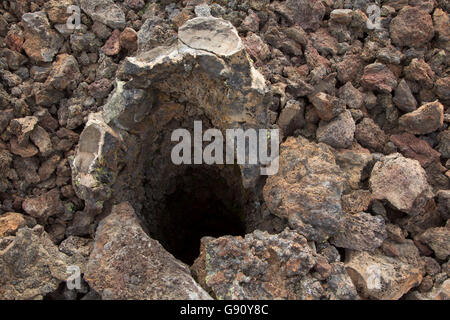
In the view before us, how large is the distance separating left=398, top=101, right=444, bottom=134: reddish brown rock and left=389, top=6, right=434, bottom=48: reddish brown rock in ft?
1.85

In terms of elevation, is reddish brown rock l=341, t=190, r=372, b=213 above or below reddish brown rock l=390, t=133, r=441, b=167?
below

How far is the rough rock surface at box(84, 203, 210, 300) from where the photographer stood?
7.27 ft

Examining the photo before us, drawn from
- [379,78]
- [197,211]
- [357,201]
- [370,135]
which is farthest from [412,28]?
[197,211]

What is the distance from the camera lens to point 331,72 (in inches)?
116

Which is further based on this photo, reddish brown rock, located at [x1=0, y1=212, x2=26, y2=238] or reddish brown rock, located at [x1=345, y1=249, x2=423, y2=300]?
reddish brown rock, located at [x1=0, y1=212, x2=26, y2=238]

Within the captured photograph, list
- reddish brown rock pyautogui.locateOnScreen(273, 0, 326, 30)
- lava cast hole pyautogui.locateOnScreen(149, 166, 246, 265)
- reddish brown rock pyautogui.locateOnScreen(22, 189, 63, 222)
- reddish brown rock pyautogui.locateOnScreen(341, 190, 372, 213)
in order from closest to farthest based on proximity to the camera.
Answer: reddish brown rock pyautogui.locateOnScreen(341, 190, 372, 213) < reddish brown rock pyautogui.locateOnScreen(22, 189, 63, 222) < reddish brown rock pyautogui.locateOnScreen(273, 0, 326, 30) < lava cast hole pyautogui.locateOnScreen(149, 166, 246, 265)

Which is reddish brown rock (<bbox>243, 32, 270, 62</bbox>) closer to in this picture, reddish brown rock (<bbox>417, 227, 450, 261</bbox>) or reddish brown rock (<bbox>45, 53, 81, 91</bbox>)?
reddish brown rock (<bbox>45, 53, 81, 91</bbox>)

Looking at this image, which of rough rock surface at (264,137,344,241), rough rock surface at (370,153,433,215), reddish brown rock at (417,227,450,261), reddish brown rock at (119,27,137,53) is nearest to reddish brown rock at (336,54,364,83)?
rough rock surface at (264,137,344,241)

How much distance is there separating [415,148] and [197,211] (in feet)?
7.01

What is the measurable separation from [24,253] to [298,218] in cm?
175

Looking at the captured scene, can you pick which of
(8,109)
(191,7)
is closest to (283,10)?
(191,7)

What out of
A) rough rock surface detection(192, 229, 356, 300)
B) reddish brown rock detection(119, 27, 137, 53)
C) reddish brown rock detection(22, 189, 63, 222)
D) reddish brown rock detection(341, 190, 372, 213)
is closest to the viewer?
rough rock surface detection(192, 229, 356, 300)

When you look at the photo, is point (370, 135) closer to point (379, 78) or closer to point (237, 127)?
point (379, 78)

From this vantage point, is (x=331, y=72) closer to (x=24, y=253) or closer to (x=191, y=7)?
(x=191, y=7)
